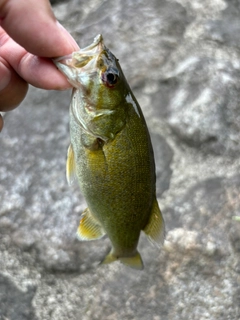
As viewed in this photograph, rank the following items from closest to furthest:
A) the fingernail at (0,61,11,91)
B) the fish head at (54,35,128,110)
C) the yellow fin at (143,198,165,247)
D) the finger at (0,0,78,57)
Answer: the finger at (0,0,78,57) → the fish head at (54,35,128,110) → the yellow fin at (143,198,165,247) → the fingernail at (0,61,11,91)

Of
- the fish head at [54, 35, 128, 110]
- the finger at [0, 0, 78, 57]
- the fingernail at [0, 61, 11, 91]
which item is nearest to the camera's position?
the finger at [0, 0, 78, 57]

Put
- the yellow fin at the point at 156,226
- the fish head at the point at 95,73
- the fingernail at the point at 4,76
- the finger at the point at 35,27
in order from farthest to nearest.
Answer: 1. the fingernail at the point at 4,76
2. the yellow fin at the point at 156,226
3. the fish head at the point at 95,73
4. the finger at the point at 35,27

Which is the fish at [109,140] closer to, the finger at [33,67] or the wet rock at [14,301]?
the finger at [33,67]

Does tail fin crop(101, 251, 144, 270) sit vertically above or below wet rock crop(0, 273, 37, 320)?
below

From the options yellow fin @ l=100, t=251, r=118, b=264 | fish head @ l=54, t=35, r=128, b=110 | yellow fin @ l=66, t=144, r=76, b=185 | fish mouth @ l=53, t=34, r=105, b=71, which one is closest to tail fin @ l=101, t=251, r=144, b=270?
yellow fin @ l=100, t=251, r=118, b=264

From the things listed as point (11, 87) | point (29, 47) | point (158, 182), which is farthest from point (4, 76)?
point (158, 182)

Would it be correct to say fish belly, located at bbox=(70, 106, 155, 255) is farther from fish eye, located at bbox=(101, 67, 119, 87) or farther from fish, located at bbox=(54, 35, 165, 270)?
fish eye, located at bbox=(101, 67, 119, 87)

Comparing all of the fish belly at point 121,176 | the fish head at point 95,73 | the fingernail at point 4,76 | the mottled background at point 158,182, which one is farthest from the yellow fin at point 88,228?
the fingernail at point 4,76

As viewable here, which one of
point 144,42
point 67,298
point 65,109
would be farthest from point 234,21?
point 67,298
